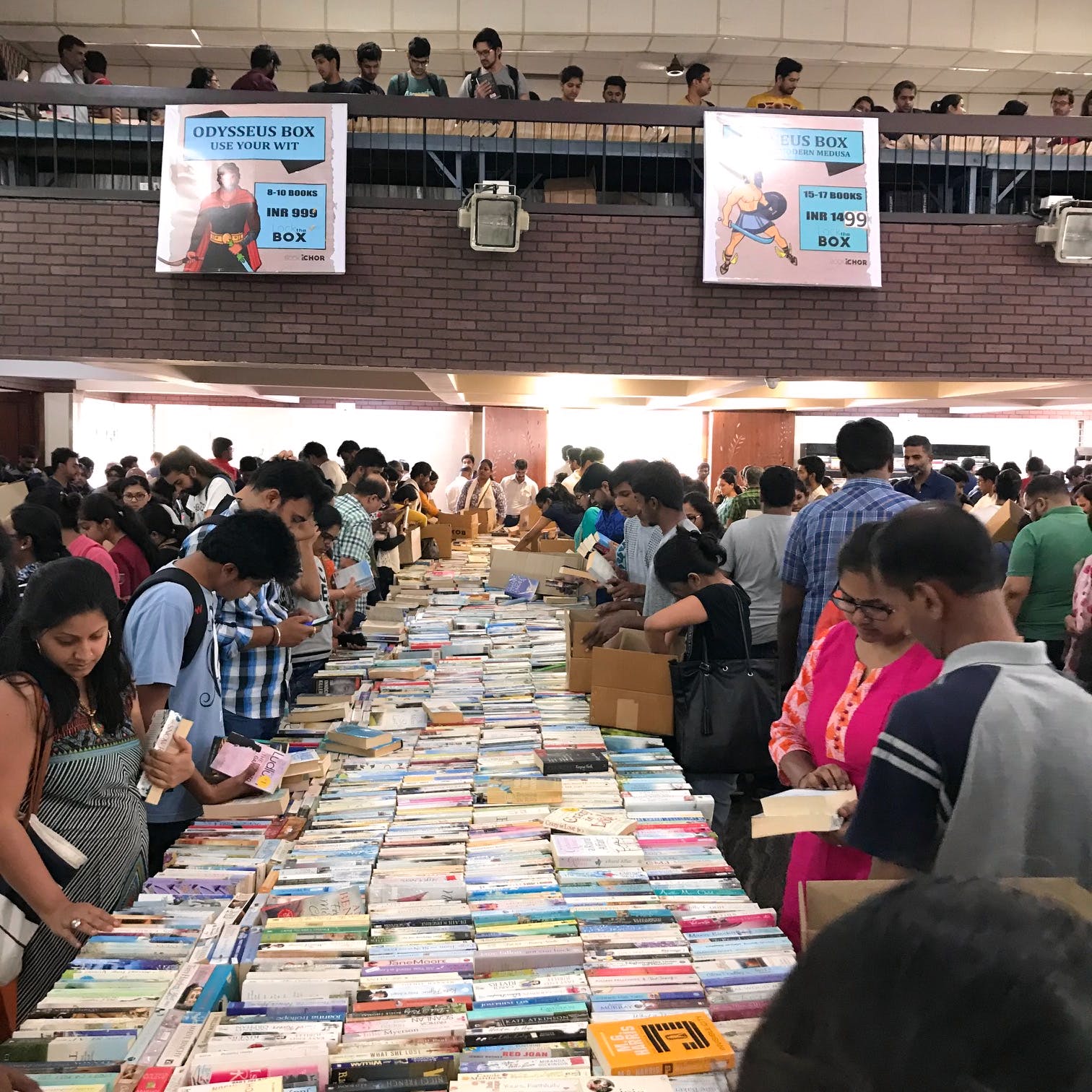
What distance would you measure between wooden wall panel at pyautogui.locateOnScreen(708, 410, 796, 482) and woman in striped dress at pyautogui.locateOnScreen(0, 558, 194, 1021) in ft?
50.1

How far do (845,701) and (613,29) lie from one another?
480 inches

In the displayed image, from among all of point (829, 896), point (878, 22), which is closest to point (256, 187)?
point (829, 896)

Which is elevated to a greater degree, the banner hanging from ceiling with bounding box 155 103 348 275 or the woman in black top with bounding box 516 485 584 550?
the banner hanging from ceiling with bounding box 155 103 348 275

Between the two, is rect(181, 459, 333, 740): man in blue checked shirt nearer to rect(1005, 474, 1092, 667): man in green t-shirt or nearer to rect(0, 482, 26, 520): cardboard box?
rect(1005, 474, 1092, 667): man in green t-shirt

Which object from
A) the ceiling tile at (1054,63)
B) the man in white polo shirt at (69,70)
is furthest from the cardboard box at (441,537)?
the ceiling tile at (1054,63)

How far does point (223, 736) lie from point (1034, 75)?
1505 centimetres

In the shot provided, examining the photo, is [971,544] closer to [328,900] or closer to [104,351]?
[328,900]

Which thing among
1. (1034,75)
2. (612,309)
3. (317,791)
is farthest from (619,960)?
(1034,75)

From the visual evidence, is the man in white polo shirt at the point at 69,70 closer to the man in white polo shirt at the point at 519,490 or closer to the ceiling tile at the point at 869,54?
the man in white polo shirt at the point at 519,490

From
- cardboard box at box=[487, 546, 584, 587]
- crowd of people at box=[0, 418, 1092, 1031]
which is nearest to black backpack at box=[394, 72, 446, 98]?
cardboard box at box=[487, 546, 584, 587]

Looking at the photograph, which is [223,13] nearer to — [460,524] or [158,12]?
[158,12]

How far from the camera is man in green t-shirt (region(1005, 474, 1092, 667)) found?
5945 millimetres

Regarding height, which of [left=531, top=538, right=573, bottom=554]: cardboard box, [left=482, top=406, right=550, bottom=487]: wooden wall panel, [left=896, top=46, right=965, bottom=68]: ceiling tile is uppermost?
[left=896, top=46, right=965, bottom=68]: ceiling tile

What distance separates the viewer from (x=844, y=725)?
2.69 metres
